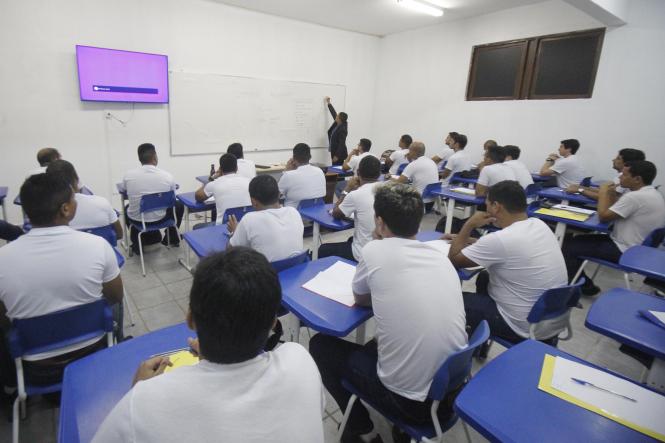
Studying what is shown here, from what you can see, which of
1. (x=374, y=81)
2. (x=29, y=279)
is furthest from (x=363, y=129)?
(x=29, y=279)

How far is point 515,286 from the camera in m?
2.07

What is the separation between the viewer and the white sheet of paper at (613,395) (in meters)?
1.14

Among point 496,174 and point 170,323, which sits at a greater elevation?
point 496,174

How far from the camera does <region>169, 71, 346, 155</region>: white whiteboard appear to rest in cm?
606

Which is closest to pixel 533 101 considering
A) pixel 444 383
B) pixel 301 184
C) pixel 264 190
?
pixel 301 184

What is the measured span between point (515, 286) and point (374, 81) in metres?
7.64

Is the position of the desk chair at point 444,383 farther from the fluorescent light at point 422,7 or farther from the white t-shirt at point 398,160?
the fluorescent light at point 422,7

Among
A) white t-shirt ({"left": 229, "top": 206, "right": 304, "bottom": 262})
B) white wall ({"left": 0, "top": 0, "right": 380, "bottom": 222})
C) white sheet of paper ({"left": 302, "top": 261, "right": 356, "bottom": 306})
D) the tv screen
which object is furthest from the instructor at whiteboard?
white sheet of paper ({"left": 302, "top": 261, "right": 356, "bottom": 306})

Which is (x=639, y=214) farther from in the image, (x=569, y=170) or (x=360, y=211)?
(x=360, y=211)

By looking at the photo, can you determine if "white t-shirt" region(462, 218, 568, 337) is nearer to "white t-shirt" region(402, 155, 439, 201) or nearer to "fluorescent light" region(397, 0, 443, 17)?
"white t-shirt" region(402, 155, 439, 201)

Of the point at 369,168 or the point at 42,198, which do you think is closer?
the point at 42,198

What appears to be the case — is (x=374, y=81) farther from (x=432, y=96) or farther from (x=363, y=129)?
(x=432, y=96)

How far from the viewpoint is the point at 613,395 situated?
1231mm

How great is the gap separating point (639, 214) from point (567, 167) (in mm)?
2236
